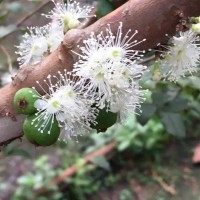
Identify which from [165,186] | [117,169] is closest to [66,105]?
[165,186]

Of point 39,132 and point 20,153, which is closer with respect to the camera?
point 39,132

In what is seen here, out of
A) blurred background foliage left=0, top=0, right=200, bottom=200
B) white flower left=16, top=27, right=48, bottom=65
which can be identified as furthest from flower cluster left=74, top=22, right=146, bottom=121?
blurred background foliage left=0, top=0, right=200, bottom=200

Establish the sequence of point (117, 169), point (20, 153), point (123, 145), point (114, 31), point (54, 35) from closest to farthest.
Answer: point (114, 31) → point (54, 35) → point (20, 153) → point (123, 145) → point (117, 169)

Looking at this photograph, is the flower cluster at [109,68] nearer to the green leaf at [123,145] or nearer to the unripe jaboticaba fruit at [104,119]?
the unripe jaboticaba fruit at [104,119]

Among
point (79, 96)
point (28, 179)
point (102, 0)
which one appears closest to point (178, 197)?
point (28, 179)

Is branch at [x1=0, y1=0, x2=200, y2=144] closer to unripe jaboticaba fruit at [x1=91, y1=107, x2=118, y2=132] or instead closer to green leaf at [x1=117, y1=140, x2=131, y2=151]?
unripe jaboticaba fruit at [x1=91, y1=107, x2=118, y2=132]

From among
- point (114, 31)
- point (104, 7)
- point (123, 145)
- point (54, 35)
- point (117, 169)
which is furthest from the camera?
point (117, 169)

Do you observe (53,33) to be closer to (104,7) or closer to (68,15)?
(68,15)
